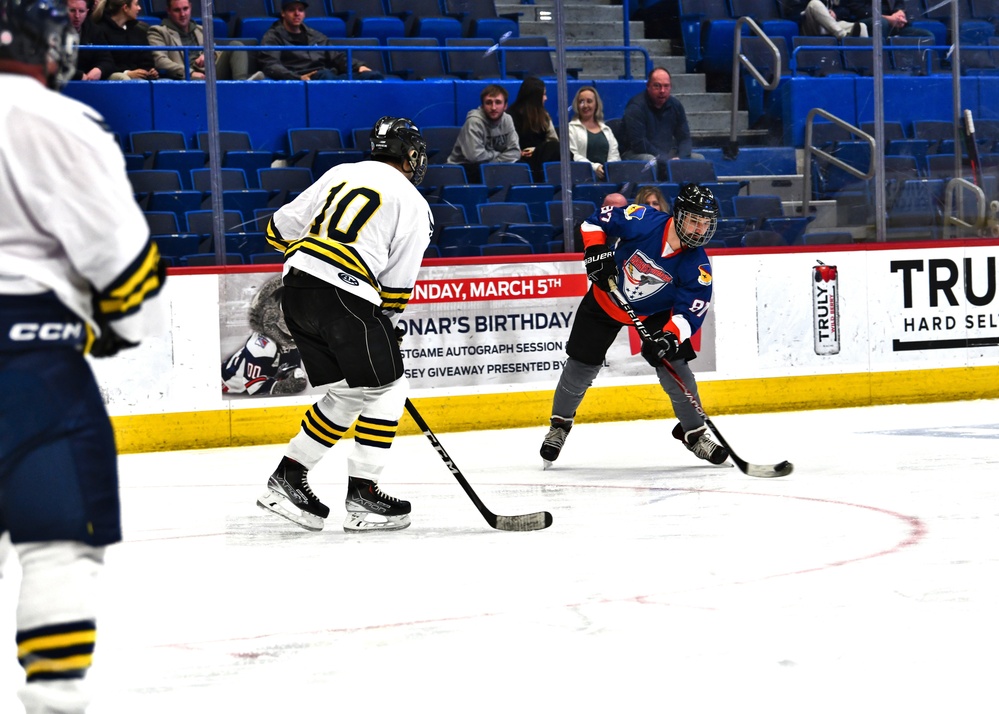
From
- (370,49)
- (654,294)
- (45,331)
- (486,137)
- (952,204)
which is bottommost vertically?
(654,294)

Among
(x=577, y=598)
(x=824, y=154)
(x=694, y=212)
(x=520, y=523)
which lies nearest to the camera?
(x=577, y=598)

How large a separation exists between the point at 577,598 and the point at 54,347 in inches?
60.1

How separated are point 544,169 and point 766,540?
3.93 m

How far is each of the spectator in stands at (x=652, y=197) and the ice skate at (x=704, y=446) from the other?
2340mm

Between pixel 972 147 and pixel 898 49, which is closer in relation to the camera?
pixel 898 49

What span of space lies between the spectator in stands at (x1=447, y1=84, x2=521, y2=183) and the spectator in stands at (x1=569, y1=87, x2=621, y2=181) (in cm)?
34

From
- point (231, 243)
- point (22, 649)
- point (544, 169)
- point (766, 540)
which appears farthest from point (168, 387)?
point (22, 649)

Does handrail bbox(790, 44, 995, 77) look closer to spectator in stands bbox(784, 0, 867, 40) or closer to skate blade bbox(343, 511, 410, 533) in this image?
spectator in stands bbox(784, 0, 867, 40)

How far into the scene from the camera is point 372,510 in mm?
3904

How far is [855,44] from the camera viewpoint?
→ 7.76 m

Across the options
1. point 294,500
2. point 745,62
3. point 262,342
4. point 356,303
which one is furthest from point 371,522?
point 745,62

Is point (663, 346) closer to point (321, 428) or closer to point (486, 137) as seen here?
point (321, 428)

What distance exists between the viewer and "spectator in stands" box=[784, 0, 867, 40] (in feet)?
25.6

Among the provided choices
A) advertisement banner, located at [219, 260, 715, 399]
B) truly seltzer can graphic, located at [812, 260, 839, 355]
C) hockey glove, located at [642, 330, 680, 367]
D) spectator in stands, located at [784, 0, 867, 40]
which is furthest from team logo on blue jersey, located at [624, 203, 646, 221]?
spectator in stands, located at [784, 0, 867, 40]
